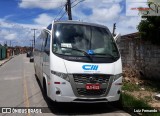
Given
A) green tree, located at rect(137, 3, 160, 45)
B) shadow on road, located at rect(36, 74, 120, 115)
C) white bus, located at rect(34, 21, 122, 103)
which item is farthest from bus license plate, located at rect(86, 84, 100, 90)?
green tree, located at rect(137, 3, 160, 45)

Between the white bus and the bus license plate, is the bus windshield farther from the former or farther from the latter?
the bus license plate

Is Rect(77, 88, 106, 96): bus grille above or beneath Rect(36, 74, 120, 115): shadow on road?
above

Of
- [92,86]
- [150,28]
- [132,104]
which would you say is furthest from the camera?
[150,28]

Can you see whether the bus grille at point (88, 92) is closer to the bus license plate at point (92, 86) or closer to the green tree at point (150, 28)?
the bus license plate at point (92, 86)

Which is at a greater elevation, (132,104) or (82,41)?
(82,41)

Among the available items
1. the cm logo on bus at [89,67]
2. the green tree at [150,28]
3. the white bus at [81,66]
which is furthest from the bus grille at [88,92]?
the green tree at [150,28]

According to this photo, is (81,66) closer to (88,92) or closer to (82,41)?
(88,92)

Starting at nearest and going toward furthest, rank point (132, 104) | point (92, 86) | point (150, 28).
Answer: point (92, 86) < point (132, 104) < point (150, 28)

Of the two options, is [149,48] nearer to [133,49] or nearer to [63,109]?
[133,49]

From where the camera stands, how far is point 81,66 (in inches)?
336

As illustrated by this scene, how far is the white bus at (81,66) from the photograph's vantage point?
8484mm

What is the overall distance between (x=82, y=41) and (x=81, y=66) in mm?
1038

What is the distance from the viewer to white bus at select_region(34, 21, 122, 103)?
8484mm

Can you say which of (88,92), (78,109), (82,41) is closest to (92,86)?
(88,92)
